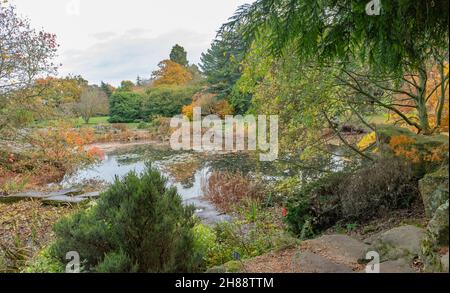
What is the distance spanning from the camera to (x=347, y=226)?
461 centimetres

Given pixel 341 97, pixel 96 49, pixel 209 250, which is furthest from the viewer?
pixel 96 49

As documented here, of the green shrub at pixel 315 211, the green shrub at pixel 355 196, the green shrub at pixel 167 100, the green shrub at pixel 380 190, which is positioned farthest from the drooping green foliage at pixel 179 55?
the green shrub at pixel 380 190

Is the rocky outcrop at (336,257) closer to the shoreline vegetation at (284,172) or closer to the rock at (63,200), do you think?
the shoreline vegetation at (284,172)

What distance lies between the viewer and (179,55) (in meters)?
32.8

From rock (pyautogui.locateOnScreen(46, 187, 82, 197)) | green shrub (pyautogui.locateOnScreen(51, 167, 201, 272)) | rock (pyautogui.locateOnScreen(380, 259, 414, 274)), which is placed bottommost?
rock (pyautogui.locateOnScreen(46, 187, 82, 197))

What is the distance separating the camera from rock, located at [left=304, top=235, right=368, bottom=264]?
3.06 m

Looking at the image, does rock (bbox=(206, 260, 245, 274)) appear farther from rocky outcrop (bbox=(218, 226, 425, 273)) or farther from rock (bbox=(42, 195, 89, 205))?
rock (bbox=(42, 195, 89, 205))

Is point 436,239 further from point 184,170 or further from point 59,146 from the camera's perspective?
point 184,170

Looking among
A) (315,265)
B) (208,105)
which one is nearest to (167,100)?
(208,105)

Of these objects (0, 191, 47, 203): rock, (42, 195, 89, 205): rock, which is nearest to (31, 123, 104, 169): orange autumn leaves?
(0, 191, 47, 203): rock

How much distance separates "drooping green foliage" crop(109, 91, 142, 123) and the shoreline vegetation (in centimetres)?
1361
